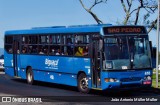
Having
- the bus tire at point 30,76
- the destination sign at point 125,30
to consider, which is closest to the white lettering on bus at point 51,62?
the bus tire at point 30,76

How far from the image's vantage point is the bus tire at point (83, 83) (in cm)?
1842

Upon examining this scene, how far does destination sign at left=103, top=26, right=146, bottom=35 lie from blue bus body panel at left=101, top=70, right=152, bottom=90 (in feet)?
5.18

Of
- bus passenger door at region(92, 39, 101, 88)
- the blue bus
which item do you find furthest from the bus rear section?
bus passenger door at region(92, 39, 101, 88)

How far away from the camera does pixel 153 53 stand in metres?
18.5

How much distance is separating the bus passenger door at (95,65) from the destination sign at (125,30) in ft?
2.13

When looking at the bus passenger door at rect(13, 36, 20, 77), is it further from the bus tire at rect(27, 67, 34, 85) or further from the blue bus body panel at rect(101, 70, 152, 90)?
the blue bus body panel at rect(101, 70, 152, 90)

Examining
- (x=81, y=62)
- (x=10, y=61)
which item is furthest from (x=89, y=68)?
(x=10, y=61)

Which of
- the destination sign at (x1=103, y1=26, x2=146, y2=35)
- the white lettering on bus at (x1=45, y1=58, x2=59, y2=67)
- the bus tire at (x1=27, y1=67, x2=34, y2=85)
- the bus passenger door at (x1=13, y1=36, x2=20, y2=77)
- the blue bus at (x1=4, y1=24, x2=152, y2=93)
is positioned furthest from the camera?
the bus passenger door at (x1=13, y1=36, x2=20, y2=77)

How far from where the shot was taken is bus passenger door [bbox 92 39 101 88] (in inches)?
690

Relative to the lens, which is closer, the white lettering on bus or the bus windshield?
the bus windshield

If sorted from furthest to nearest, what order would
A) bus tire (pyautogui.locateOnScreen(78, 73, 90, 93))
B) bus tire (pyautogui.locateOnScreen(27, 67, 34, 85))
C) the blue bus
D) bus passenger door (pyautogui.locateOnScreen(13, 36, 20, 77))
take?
bus passenger door (pyautogui.locateOnScreen(13, 36, 20, 77)) < bus tire (pyautogui.locateOnScreen(27, 67, 34, 85)) < bus tire (pyautogui.locateOnScreen(78, 73, 90, 93)) < the blue bus

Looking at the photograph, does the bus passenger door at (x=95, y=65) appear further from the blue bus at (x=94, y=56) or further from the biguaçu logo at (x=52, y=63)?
the biguaçu logo at (x=52, y=63)

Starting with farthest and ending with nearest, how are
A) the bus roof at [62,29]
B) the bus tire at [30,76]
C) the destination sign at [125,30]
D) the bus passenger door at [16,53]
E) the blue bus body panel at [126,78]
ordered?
the bus passenger door at [16,53] < the bus tire at [30,76] < the bus roof at [62,29] < the destination sign at [125,30] < the blue bus body panel at [126,78]

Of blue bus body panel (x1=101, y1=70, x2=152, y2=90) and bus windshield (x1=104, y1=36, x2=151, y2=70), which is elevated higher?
bus windshield (x1=104, y1=36, x2=151, y2=70)
